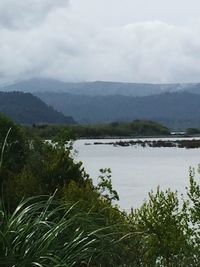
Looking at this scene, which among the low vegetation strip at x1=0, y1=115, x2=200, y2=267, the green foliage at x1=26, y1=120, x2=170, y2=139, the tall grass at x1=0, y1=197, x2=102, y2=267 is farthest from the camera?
the green foliage at x1=26, y1=120, x2=170, y2=139

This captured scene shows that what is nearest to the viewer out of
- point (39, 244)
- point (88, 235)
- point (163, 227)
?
point (39, 244)

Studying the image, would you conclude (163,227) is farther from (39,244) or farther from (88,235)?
(39,244)

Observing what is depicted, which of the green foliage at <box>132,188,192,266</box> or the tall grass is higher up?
the tall grass

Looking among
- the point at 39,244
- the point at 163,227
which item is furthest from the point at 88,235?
the point at 163,227

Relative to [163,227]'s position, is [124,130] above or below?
above

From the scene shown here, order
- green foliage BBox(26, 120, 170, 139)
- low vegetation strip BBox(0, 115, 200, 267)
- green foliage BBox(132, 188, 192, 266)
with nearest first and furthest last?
low vegetation strip BBox(0, 115, 200, 267), green foliage BBox(132, 188, 192, 266), green foliage BBox(26, 120, 170, 139)

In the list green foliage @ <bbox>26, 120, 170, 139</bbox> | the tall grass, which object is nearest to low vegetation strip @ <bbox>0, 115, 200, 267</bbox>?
the tall grass

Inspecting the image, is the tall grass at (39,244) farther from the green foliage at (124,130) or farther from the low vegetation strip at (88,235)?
the green foliage at (124,130)

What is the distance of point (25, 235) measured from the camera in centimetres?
527

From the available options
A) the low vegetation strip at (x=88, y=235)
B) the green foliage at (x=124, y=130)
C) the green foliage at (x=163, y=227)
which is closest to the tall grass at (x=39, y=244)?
the low vegetation strip at (x=88, y=235)

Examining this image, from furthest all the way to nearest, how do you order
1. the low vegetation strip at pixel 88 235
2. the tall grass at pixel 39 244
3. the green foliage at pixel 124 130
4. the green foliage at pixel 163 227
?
the green foliage at pixel 124 130 → the green foliage at pixel 163 227 → the low vegetation strip at pixel 88 235 → the tall grass at pixel 39 244

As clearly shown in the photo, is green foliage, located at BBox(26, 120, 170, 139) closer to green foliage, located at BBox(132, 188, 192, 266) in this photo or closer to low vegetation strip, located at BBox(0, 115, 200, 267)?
green foliage, located at BBox(132, 188, 192, 266)

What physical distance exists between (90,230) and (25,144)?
2733 centimetres

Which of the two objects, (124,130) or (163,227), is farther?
(124,130)
